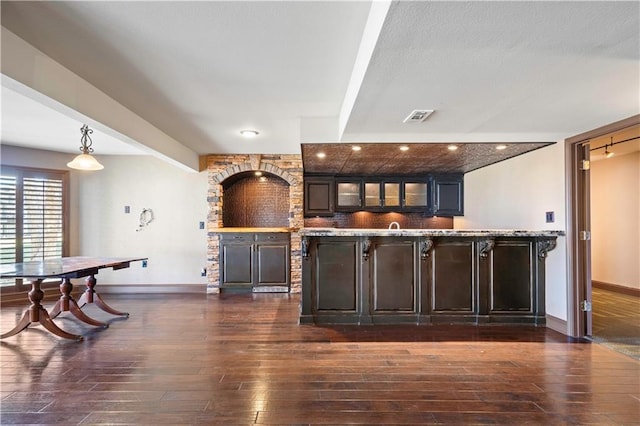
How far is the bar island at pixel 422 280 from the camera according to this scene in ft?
12.1

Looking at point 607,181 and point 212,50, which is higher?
point 212,50

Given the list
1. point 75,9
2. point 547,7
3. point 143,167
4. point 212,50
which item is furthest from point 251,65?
point 143,167

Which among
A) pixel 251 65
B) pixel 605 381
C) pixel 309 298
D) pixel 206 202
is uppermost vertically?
pixel 251 65

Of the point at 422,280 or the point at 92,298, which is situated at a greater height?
the point at 422,280

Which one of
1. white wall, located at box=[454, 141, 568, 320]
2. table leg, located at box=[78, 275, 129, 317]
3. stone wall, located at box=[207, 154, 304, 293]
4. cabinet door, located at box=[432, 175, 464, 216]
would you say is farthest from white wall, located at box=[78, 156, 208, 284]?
white wall, located at box=[454, 141, 568, 320]

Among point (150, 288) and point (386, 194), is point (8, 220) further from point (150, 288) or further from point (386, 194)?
point (386, 194)

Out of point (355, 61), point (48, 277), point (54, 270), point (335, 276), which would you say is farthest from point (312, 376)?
point (54, 270)

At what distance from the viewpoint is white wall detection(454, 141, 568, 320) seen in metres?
3.53

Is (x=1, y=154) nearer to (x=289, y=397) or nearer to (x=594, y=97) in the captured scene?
(x=289, y=397)

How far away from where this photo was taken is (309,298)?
3.72 metres

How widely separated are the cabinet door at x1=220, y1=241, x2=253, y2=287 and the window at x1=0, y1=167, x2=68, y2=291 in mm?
2484

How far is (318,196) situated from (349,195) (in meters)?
0.58

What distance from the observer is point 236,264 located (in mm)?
5438

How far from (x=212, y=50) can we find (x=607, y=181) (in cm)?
641
